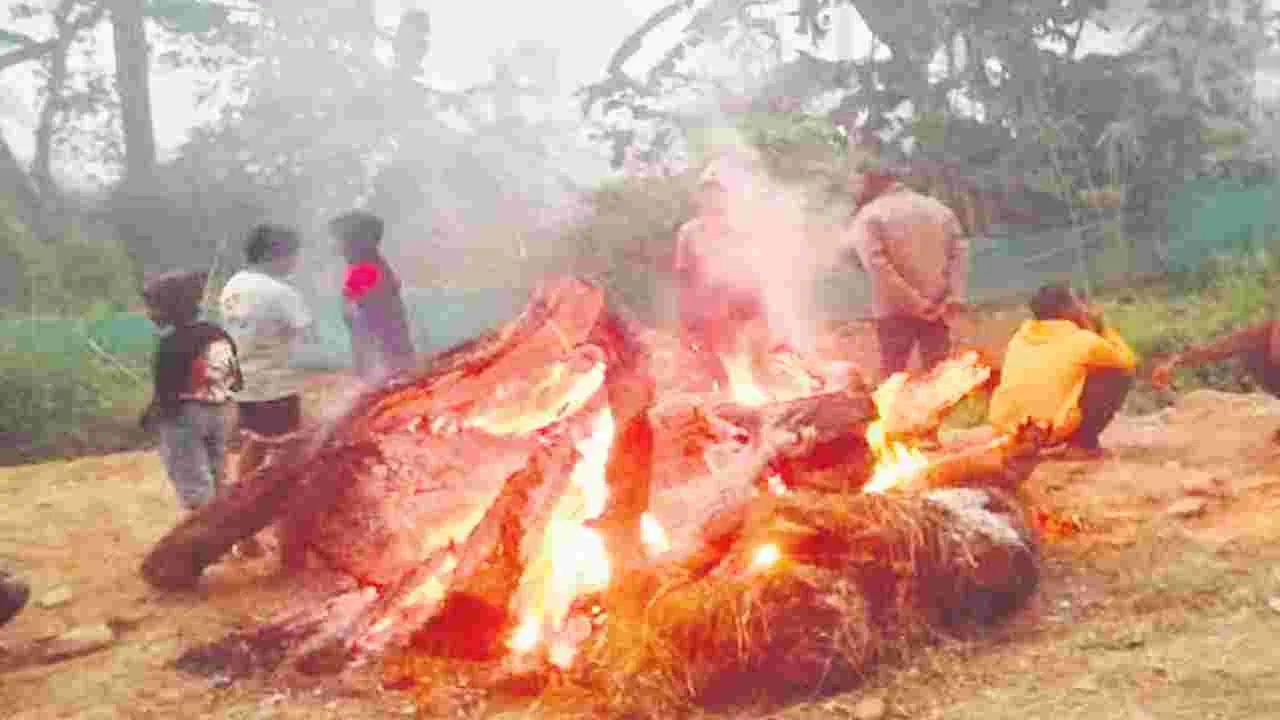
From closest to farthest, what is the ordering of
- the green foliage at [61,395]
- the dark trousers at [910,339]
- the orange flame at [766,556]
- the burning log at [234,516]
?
the orange flame at [766,556] → the burning log at [234,516] → the dark trousers at [910,339] → the green foliage at [61,395]

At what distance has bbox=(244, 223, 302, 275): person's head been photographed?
7055 mm

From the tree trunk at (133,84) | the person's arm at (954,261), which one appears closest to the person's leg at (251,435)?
the person's arm at (954,261)

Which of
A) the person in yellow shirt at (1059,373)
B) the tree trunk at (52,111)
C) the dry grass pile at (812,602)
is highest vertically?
the tree trunk at (52,111)

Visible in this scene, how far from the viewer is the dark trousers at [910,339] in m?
8.99

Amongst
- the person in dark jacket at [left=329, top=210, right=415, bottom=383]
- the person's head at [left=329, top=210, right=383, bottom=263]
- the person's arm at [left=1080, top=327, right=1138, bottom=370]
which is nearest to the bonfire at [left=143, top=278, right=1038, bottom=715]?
the person's arm at [left=1080, top=327, right=1138, bottom=370]

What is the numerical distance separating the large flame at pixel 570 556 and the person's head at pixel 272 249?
2.27m

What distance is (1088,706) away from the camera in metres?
4.35

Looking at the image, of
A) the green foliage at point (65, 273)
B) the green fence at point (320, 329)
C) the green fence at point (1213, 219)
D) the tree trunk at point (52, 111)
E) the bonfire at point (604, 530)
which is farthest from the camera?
the tree trunk at point (52, 111)

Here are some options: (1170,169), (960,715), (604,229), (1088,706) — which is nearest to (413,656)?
(960,715)

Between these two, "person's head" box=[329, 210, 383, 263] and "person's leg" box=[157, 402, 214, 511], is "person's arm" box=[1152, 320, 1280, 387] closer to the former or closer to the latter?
"person's head" box=[329, 210, 383, 263]

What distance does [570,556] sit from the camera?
5445 mm

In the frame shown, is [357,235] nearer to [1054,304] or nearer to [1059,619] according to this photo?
[1054,304]

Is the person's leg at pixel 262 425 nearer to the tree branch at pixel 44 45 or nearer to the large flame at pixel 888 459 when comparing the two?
the large flame at pixel 888 459

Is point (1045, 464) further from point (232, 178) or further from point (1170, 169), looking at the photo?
point (232, 178)
